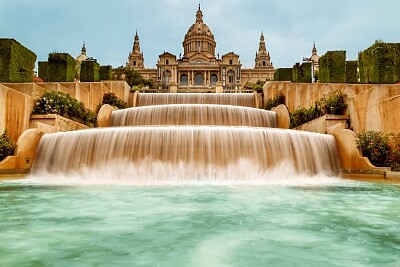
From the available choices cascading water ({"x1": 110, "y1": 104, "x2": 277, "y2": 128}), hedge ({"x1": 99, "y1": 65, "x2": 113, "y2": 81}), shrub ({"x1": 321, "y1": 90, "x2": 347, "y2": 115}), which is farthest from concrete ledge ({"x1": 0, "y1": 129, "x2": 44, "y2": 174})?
hedge ({"x1": 99, "y1": 65, "x2": 113, "y2": 81})

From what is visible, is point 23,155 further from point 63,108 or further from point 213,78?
point 213,78

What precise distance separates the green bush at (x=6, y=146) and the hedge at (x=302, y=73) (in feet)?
69.7

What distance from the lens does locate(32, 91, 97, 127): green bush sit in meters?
14.9

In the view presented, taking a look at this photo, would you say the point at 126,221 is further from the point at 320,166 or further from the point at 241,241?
the point at 320,166

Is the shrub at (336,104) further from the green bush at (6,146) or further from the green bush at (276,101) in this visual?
the green bush at (6,146)

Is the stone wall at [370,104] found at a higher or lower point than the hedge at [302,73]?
lower

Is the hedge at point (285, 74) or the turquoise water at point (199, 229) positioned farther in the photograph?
the hedge at point (285, 74)

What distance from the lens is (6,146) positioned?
11.7 m

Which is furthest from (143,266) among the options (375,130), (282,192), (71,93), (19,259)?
(71,93)

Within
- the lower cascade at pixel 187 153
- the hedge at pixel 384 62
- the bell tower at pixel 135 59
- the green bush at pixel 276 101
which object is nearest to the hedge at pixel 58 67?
the lower cascade at pixel 187 153

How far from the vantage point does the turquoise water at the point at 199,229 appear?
3332mm

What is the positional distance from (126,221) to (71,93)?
15.3m

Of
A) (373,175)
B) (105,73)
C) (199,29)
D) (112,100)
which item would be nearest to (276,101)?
(112,100)

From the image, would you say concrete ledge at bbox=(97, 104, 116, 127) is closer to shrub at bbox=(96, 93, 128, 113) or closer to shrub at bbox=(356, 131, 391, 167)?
shrub at bbox=(96, 93, 128, 113)
